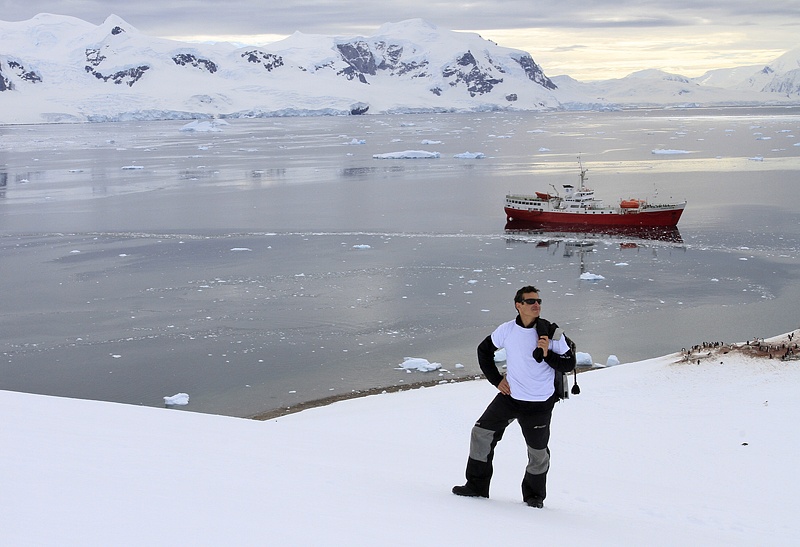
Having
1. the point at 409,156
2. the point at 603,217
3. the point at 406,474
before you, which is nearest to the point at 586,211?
the point at 603,217

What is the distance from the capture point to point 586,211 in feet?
123

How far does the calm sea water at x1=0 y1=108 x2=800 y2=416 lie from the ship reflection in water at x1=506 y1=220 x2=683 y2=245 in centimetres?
55

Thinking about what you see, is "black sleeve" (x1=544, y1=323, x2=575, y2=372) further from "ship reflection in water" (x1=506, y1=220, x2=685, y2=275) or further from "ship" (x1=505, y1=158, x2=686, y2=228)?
"ship" (x1=505, y1=158, x2=686, y2=228)

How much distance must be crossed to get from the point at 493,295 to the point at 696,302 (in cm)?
→ 528

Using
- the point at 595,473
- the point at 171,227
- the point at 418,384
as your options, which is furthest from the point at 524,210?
the point at 595,473

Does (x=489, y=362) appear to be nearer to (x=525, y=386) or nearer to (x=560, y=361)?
(x=525, y=386)

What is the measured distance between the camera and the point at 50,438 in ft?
20.0

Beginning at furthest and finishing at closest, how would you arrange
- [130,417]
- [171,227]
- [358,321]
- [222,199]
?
[222,199]
[171,227]
[358,321]
[130,417]

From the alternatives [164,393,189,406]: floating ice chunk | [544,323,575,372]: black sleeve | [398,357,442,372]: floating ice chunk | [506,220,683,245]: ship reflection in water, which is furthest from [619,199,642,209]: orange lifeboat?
[544,323,575,372]: black sleeve

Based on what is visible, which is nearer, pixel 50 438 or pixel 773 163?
pixel 50 438

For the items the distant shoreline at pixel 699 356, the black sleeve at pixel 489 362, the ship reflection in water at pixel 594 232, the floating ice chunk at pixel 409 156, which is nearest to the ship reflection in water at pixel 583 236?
the ship reflection in water at pixel 594 232

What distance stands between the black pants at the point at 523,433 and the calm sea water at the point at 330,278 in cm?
845

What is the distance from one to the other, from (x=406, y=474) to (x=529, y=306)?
85.2 inches

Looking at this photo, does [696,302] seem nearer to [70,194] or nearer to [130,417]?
[130,417]
